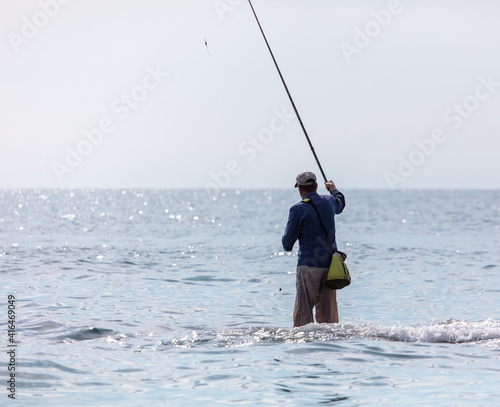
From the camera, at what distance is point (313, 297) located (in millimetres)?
7934

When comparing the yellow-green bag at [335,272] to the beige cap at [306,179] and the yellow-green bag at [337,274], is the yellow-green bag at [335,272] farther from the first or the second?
the beige cap at [306,179]

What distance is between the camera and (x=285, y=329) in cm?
859

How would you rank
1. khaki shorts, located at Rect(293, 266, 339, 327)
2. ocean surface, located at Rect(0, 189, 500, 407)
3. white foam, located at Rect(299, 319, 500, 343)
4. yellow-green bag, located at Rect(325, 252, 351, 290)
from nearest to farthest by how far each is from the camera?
1. ocean surface, located at Rect(0, 189, 500, 407)
2. yellow-green bag, located at Rect(325, 252, 351, 290)
3. khaki shorts, located at Rect(293, 266, 339, 327)
4. white foam, located at Rect(299, 319, 500, 343)

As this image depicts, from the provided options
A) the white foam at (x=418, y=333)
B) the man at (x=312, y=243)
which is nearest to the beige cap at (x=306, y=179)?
the man at (x=312, y=243)

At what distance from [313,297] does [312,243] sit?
67 cm

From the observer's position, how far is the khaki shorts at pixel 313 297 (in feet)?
25.7

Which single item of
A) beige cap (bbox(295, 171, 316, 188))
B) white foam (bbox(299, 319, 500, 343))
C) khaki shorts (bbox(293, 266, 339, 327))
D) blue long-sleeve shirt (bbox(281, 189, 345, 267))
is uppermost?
beige cap (bbox(295, 171, 316, 188))

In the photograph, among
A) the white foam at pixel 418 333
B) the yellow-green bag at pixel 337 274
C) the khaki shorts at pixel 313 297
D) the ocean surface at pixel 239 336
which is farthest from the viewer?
the white foam at pixel 418 333

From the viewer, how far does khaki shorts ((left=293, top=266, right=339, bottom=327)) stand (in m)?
7.84

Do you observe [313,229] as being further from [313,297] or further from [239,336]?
[239,336]

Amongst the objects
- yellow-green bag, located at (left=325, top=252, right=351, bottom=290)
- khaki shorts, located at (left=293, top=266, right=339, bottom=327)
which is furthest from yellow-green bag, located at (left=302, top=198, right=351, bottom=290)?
khaki shorts, located at (left=293, top=266, right=339, bottom=327)

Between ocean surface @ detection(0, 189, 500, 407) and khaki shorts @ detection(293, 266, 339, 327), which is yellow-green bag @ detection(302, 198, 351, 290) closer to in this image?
khaki shorts @ detection(293, 266, 339, 327)

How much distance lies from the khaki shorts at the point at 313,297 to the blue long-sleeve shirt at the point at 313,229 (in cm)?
11

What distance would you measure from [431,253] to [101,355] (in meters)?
17.0
